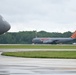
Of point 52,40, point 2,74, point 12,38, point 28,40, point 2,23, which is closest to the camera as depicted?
point 2,74

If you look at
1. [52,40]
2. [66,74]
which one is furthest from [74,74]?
[52,40]

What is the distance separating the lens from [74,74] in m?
18.1

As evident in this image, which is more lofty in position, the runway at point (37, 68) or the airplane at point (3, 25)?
the airplane at point (3, 25)

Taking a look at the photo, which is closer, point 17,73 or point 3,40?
point 17,73

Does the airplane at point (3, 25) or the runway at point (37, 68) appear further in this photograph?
the airplane at point (3, 25)

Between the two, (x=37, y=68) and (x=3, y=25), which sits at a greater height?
(x=3, y=25)

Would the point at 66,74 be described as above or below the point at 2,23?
below

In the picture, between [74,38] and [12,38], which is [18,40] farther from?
[74,38]

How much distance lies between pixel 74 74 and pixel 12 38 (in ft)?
511

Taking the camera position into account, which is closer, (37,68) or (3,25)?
(37,68)

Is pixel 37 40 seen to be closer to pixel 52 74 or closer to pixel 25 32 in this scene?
pixel 25 32

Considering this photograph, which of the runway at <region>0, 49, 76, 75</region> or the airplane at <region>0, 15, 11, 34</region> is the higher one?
the airplane at <region>0, 15, 11, 34</region>

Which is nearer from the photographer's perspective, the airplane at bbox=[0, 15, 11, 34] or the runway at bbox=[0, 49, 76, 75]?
the runway at bbox=[0, 49, 76, 75]

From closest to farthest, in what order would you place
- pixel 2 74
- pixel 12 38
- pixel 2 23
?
pixel 2 74, pixel 2 23, pixel 12 38
